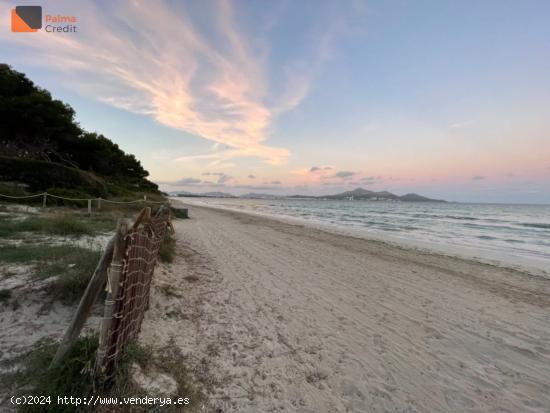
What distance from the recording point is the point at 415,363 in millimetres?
3660

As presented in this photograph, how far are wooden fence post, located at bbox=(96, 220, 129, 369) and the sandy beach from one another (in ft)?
3.77

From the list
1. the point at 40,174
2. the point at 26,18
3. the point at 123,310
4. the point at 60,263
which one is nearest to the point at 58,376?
the point at 123,310

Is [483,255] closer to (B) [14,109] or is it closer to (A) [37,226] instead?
(A) [37,226]

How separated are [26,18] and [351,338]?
1312 centimetres

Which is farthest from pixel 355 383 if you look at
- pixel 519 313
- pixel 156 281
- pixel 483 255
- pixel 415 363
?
pixel 483 255

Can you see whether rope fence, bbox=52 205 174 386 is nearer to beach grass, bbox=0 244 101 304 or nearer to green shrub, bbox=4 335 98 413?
green shrub, bbox=4 335 98 413

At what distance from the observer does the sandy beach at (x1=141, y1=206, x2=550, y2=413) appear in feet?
9.90

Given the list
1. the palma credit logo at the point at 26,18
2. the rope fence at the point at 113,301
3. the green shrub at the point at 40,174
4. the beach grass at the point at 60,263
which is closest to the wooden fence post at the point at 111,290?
the rope fence at the point at 113,301

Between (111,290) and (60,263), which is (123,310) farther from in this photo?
(60,263)

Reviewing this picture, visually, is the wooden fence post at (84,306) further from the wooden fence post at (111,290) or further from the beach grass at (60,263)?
the beach grass at (60,263)

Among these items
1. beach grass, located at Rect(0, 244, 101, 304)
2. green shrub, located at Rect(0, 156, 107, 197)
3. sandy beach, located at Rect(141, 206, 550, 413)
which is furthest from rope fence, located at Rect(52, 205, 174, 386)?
green shrub, located at Rect(0, 156, 107, 197)

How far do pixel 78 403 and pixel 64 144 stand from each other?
31.3 m

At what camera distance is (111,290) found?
7.47ft

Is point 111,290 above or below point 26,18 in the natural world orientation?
below
